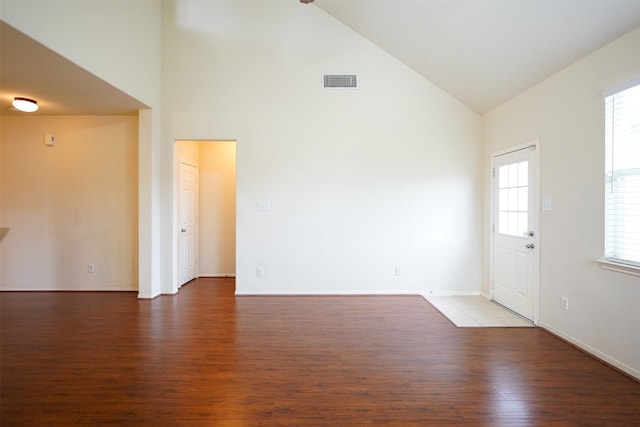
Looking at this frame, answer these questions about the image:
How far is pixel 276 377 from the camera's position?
2.30 metres

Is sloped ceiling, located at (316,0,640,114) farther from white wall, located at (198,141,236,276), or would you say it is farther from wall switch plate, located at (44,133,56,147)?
wall switch plate, located at (44,133,56,147)

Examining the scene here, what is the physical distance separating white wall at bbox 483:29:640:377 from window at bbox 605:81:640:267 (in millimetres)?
58

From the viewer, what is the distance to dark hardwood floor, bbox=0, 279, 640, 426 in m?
1.89

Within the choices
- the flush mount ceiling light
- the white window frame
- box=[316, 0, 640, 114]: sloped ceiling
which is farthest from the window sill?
the flush mount ceiling light

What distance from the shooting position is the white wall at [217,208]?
557 cm

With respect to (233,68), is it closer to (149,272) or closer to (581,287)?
(149,272)

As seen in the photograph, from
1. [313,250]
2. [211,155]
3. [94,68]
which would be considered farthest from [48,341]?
[211,155]

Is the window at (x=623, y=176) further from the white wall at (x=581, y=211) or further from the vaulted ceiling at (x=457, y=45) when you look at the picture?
the vaulted ceiling at (x=457, y=45)

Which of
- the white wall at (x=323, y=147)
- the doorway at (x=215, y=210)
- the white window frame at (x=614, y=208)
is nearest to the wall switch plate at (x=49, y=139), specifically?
the white wall at (x=323, y=147)

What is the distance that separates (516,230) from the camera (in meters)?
3.71

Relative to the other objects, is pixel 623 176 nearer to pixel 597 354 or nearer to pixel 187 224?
pixel 597 354

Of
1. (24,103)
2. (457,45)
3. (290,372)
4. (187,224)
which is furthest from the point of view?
(187,224)

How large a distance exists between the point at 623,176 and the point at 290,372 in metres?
3.10

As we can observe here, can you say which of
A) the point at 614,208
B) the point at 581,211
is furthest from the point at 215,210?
the point at 614,208
